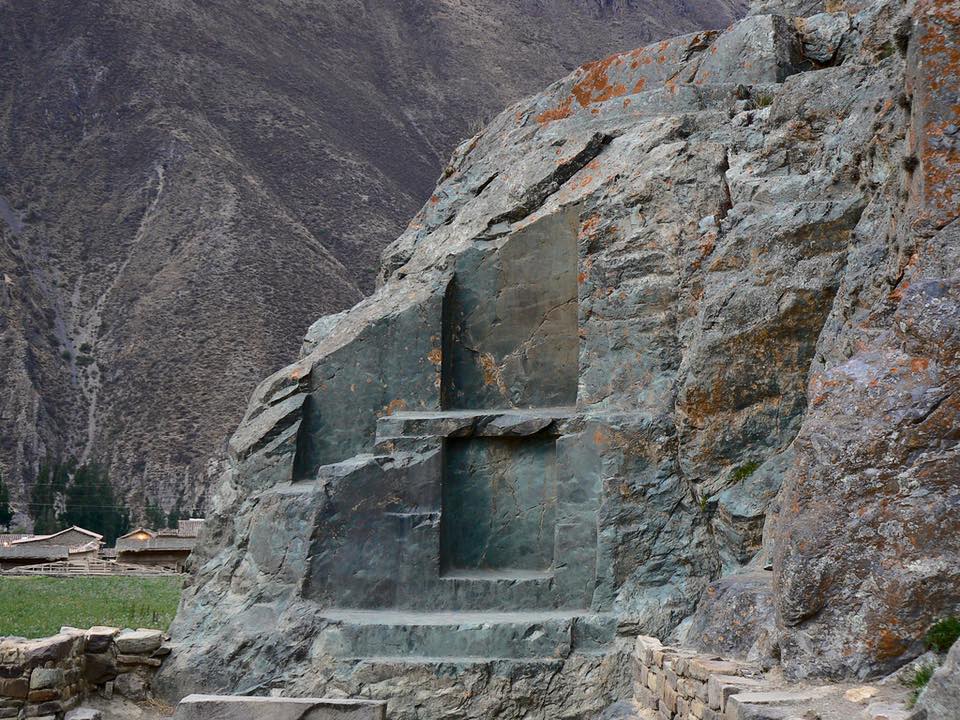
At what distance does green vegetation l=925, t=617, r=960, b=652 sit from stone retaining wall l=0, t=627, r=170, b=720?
26.4ft

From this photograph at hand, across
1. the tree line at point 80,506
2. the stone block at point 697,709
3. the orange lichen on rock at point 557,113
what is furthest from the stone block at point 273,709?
the tree line at point 80,506

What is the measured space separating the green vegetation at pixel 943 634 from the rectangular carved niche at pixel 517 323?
687 cm

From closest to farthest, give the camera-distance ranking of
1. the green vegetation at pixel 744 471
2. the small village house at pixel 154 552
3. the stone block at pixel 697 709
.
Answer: the stone block at pixel 697 709 → the green vegetation at pixel 744 471 → the small village house at pixel 154 552

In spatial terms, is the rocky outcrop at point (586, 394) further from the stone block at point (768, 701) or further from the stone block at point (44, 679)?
the stone block at point (44, 679)

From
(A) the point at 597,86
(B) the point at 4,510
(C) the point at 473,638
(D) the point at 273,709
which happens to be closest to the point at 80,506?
(B) the point at 4,510

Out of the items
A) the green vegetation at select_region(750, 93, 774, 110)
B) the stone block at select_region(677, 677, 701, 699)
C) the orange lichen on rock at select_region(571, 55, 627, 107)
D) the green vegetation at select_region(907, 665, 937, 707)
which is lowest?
the stone block at select_region(677, 677, 701, 699)

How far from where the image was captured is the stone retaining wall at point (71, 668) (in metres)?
11.1

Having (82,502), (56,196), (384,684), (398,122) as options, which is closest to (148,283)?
(56,196)

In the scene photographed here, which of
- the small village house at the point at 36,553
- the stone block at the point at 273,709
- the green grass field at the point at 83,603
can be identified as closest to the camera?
the stone block at the point at 273,709

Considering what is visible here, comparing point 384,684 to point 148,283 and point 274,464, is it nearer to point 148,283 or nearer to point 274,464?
point 274,464

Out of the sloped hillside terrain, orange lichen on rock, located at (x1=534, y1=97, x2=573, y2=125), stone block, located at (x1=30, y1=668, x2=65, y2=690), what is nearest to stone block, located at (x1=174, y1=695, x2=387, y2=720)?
stone block, located at (x1=30, y1=668, x2=65, y2=690)

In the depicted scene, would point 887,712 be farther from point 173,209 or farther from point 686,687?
point 173,209

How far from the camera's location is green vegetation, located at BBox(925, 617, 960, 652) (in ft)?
21.3

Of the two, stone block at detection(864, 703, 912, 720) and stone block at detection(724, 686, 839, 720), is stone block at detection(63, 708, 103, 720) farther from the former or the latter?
stone block at detection(864, 703, 912, 720)
